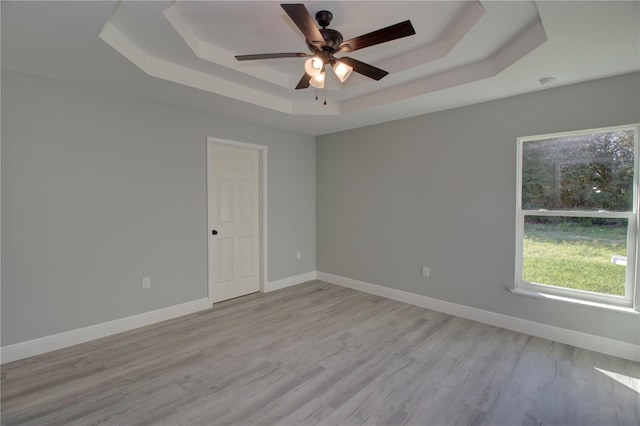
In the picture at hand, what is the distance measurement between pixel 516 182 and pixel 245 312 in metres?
3.44

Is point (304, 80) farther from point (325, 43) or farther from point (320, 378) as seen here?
point (320, 378)

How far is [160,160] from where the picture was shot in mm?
3352

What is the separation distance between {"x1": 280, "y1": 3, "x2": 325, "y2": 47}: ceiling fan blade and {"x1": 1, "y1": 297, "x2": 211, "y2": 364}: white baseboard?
10.6 ft

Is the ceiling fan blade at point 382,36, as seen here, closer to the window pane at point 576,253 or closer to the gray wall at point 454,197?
the gray wall at point 454,197

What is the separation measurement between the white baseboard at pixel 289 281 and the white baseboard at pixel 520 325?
995 millimetres

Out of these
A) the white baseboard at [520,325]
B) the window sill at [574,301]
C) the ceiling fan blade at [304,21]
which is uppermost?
the ceiling fan blade at [304,21]

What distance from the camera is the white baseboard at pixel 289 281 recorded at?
4.48 m

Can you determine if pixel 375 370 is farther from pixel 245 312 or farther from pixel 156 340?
pixel 156 340

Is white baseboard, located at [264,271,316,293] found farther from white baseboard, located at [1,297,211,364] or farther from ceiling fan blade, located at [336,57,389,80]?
ceiling fan blade, located at [336,57,389,80]

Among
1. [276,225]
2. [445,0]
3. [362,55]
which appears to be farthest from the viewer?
[276,225]

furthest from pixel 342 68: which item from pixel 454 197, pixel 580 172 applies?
pixel 580 172

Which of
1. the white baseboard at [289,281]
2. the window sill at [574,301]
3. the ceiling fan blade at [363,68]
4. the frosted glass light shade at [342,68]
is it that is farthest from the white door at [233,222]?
the window sill at [574,301]

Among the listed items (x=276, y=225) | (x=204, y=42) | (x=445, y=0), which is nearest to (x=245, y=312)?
(x=276, y=225)

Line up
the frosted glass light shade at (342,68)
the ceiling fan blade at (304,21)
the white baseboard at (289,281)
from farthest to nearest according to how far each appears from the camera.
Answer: the white baseboard at (289,281) < the frosted glass light shade at (342,68) < the ceiling fan blade at (304,21)
